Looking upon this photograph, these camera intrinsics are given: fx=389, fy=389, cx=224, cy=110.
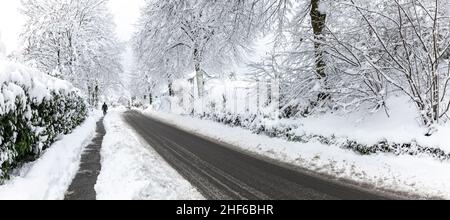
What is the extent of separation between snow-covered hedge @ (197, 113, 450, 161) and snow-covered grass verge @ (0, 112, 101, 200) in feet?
21.5

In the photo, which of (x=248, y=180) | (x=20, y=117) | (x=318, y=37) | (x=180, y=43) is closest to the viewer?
(x=20, y=117)

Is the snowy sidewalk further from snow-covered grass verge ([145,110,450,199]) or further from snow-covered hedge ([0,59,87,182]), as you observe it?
snow-covered grass verge ([145,110,450,199])

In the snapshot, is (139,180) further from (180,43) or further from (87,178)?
(180,43)

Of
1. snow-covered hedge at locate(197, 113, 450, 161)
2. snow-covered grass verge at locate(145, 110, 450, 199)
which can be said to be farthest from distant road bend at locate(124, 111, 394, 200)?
snow-covered hedge at locate(197, 113, 450, 161)

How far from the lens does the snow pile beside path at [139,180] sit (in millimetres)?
6776

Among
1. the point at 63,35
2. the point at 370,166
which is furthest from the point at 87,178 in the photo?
the point at 63,35

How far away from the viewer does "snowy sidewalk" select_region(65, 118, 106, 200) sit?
7281 mm

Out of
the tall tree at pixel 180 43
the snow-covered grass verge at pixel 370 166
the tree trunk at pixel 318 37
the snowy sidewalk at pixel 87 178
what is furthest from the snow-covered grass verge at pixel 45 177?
the tall tree at pixel 180 43

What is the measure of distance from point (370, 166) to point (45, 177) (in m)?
6.74

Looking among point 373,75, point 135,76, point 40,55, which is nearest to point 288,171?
point 373,75

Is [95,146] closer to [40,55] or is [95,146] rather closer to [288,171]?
[288,171]

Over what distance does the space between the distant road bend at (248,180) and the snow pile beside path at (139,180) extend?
328mm

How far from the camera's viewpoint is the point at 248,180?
7.94 m

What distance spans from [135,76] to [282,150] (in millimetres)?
72465
